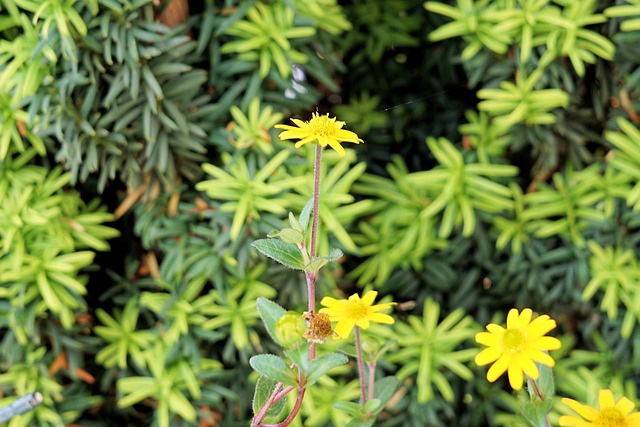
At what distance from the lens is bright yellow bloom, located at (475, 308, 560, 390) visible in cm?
58

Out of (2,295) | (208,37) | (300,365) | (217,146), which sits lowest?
(2,295)

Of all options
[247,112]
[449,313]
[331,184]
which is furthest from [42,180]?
[449,313]

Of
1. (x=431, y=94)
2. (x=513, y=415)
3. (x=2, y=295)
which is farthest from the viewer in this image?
(x=431, y=94)

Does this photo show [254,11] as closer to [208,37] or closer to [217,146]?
[208,37]

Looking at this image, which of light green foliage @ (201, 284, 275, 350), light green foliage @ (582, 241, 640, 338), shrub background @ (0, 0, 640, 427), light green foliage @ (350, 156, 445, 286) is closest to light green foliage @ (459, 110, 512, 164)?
shrub background @ (0, 0, 640, 427)

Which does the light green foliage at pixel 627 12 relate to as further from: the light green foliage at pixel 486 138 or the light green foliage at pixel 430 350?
the light green foliage at pixel 430 350

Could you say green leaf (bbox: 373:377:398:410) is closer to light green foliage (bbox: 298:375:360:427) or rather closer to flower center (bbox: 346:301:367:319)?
flower center (bbox: 346:301:367:319)

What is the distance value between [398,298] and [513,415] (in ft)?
0.99

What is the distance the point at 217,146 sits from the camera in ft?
4.38

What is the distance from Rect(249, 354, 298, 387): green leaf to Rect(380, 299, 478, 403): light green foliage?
0.72 metres

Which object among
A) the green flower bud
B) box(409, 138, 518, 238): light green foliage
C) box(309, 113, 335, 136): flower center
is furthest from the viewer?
box(409, 138, 518, 238): light green foliage

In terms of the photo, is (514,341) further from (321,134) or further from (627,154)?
(627,154)

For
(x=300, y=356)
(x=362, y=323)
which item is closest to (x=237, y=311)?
(x=362, y=323)

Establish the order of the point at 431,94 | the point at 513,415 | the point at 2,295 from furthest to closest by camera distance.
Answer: the point at 431,94, the point at 513,415, the point at 2,295
